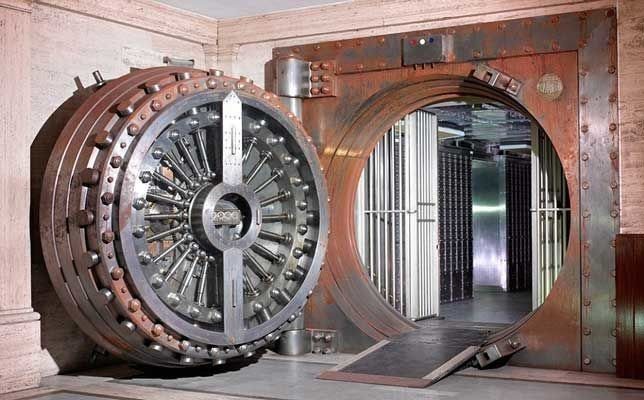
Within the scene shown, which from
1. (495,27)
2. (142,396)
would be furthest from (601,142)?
(142,396)

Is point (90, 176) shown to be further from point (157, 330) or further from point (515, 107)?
point (515, 107)

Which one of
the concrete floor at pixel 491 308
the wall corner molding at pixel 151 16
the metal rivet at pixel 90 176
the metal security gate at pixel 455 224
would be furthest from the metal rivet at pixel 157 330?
the metal security gate at pixel 455 224

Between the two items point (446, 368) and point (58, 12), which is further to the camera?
point (58, 12)

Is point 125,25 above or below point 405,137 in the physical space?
above

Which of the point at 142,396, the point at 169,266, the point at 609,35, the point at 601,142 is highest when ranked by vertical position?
the point at 609,35

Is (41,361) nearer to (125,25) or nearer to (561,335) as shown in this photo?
(125,25)

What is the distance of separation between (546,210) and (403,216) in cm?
188

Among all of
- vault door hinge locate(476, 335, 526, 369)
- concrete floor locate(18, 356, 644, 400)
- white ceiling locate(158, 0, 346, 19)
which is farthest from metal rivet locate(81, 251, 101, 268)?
vault door hinge locate(476, 335, 526, 369)

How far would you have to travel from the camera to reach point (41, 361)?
5578 millimetres

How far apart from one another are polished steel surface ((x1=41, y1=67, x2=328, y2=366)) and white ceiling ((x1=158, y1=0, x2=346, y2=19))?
1.08 m

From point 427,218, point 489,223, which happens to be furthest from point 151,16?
point 489,223

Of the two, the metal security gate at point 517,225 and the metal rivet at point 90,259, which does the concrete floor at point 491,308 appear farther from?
the metal rivet at point 90,259

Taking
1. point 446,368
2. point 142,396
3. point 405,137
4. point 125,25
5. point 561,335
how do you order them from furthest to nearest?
point 405,137 → point 125,25 → point 561,335 → point 446,368 → point 142,396

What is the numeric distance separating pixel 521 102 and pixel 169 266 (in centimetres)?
272
